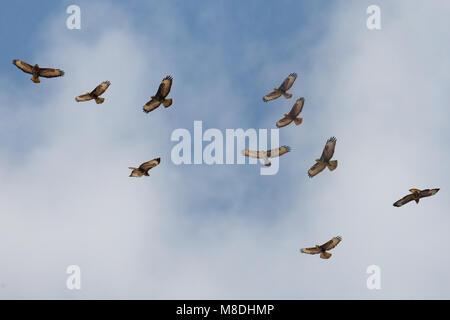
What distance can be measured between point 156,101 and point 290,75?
721 centimetres

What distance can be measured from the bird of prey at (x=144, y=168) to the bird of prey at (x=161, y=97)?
9.38 ft

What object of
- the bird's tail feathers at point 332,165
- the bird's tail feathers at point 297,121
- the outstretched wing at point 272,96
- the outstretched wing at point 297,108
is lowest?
the bird's tail feathers at point 332,165

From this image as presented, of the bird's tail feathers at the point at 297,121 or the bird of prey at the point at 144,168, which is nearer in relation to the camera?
the bird of prey at the point at 144,168

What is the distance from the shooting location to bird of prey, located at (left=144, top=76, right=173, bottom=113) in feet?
100

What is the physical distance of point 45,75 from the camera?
31.4m

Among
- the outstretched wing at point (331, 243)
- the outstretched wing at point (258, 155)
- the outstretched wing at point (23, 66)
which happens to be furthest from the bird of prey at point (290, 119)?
the outstretched wing at point (23, 66)

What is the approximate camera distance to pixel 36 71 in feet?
102

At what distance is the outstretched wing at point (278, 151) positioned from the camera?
3169cm

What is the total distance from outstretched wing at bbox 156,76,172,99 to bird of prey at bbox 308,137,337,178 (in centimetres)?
775

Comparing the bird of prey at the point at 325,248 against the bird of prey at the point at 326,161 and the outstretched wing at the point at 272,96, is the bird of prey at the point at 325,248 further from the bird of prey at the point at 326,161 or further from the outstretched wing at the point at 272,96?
the outstretched wing at the point at 272,96

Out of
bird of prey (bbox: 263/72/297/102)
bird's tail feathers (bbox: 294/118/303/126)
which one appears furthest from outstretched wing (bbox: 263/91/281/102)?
bird's tail feathers (bbox: 294/118/303/126)

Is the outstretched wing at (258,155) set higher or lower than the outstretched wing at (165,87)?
lower
